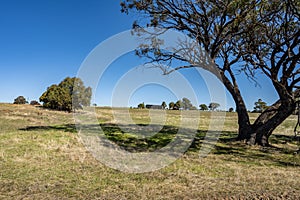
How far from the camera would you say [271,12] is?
939 centimetres

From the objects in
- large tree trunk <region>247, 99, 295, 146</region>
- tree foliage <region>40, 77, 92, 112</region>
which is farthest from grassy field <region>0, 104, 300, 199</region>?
tree foliage <region>40, 77, 92, 112</region>

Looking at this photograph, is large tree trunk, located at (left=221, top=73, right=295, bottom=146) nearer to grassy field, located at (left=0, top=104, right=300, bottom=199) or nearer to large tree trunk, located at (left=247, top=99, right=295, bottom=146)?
large tree trunk, located at (left=247, top=99, right=295, bottom=146)

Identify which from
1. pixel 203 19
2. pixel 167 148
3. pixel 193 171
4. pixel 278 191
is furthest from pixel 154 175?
pixel 203 19

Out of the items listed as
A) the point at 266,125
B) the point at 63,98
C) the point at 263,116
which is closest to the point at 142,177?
the point at 266,125

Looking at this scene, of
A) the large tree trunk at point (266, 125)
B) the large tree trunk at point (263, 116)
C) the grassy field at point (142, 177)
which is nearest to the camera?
the grassy field at point (142, 177)

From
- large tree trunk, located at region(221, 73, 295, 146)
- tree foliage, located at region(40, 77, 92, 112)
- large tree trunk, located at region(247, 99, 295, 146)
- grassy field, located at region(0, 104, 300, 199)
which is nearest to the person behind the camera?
grassy field, located at region(0, 104, 300, 199)

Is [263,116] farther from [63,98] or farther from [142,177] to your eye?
[63,98]

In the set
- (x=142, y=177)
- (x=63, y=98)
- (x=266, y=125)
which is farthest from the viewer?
(x=63, y=98)

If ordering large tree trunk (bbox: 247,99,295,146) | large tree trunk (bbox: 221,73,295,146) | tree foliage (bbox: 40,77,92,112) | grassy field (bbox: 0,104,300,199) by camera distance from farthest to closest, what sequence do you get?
tree foliage (bbox: 40,77,92,112) → large tree trunk (bbox: 247,99,295,146) → large tree trunk (bbox: 221,73,295,146) → grassy field (bbox: 0,104,300,199)

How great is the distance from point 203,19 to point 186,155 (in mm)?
6864

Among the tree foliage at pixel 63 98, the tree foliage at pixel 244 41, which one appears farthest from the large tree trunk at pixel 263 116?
the tree foliage at pixel 63 98

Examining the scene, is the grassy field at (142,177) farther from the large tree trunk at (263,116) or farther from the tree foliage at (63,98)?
the tree foliage at (63,98)

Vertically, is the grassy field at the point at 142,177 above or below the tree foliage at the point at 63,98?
below

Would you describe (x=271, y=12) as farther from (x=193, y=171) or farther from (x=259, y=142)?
(x=193, y=171)
